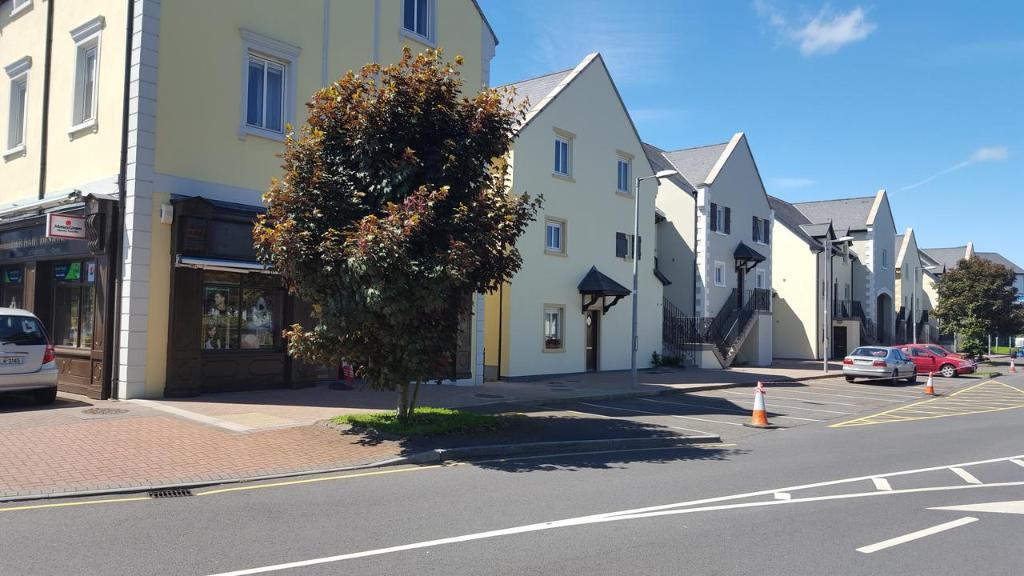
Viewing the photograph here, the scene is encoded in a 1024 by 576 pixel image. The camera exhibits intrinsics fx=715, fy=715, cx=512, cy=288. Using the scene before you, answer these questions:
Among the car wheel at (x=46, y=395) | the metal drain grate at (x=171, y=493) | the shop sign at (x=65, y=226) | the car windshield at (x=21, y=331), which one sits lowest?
the metal drain grate at (x=171, y=493)

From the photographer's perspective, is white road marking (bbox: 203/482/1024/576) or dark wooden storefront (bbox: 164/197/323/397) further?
dark wooden storefront (bbox: 164/197/323/397)

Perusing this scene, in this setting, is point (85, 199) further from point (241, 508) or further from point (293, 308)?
point (241, 508)

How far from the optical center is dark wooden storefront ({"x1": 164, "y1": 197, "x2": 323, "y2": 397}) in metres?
13.7

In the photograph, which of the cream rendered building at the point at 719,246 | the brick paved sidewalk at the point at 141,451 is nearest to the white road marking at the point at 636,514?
the brick paved sidewalk at the point at 141,451

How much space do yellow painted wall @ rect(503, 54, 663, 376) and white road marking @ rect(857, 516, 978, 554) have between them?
48.9 feet

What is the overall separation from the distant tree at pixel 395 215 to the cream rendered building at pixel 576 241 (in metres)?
9.98

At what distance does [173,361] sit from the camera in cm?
1370

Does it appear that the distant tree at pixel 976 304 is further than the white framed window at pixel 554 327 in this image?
Yes

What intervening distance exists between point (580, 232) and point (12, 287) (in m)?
15.9

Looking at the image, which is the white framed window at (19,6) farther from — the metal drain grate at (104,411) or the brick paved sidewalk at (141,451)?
the metal drain grate at (104,411)

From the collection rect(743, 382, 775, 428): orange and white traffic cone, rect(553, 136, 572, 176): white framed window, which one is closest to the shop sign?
rect(743, 382, 775, 428): orange and white traffic cone

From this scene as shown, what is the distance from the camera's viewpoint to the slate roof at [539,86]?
79.1ft

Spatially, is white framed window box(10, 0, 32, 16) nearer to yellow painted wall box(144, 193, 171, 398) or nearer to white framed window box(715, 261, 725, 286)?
yellow painted wall box(144, 193, 171, 398)

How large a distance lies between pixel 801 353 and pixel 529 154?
83.5ft
